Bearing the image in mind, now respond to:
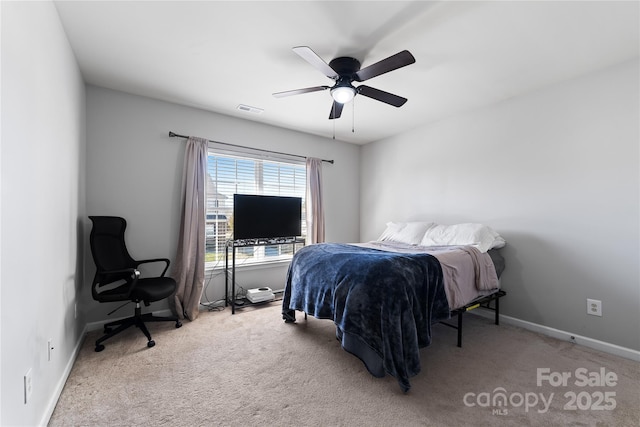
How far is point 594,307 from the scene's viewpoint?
101 inches

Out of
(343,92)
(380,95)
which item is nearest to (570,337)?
(380,95)

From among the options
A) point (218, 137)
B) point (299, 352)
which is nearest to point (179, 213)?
point (218, 137)

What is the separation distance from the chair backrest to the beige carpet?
0.69 metres

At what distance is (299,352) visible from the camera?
239 cm

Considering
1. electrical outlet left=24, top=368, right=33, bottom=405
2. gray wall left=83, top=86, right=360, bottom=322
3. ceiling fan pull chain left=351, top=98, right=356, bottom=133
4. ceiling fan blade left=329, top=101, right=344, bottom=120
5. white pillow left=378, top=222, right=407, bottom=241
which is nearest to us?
electrical outlet left=24, top=368, right=33, bottom=405

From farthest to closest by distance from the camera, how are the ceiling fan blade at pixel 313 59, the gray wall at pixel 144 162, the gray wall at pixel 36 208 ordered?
the gray wall at pixel 144 162, the ceiling fan blade at pixel 313 59, the gray wall at pixel 36 208

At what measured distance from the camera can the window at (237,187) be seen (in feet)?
12.0

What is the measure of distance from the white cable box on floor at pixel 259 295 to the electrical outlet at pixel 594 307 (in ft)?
11.2

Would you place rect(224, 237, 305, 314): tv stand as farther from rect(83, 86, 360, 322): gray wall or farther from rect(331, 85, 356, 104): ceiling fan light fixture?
rect(331, 85, 356, 104): ceiling fan light fixture

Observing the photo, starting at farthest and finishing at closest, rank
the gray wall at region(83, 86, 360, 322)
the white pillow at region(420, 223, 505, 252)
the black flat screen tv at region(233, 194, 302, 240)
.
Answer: the black flat screen tv at region(233, 194, 302, 240) < the white pillow at region(420, 223, 505, 252) < the gray wall at region(83, 86, 360, 322)

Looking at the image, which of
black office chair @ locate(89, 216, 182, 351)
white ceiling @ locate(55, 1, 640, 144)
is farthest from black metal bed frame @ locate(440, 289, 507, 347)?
black office chair @ locate(89, 216, 182, 351)

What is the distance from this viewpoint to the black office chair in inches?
98.5

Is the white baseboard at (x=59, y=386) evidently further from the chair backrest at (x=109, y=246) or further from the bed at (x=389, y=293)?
the bed at (x=389, y=293)

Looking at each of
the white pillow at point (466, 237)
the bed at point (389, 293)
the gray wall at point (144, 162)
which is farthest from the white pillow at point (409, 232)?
the gray wall at point (144, 162)
